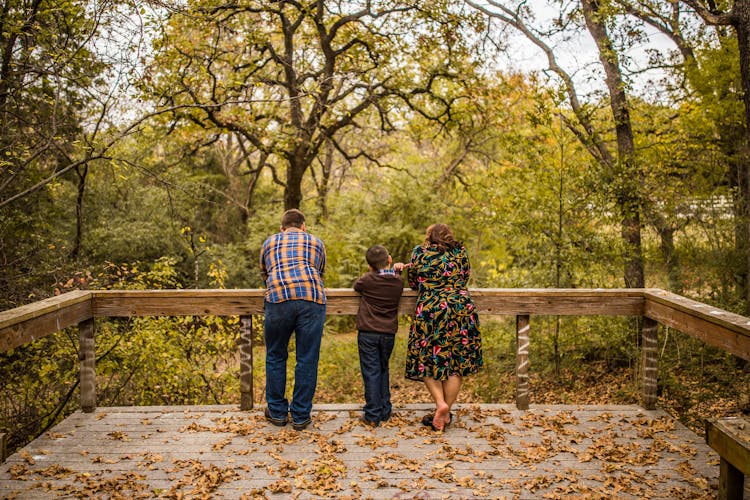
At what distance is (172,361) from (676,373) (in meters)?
6.44

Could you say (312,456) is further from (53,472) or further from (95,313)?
(95,313)

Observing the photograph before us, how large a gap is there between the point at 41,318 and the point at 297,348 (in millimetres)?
1887

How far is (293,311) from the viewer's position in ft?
14.6

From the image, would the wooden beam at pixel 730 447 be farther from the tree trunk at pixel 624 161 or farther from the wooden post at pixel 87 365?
the tree trunk at pixel 624 161

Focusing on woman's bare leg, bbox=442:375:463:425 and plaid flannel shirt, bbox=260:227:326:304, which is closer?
plaid flannel shirt, bbox=260:227:326:304

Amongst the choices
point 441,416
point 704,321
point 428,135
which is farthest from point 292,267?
point 428,135

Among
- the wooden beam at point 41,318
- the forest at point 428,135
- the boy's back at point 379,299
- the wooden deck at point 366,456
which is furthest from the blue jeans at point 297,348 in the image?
the forest at point 428,135

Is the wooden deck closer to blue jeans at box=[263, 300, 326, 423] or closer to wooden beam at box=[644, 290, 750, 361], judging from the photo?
blue jeans at box=[263, 300, 326, 423]

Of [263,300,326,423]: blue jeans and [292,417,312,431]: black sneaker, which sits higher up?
[263,300,326,423]: blue jeans

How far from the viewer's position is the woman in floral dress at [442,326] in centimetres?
453

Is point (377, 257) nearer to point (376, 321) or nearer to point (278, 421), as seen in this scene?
point (376, 321)

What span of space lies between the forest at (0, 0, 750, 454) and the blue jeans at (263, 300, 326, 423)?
2241mm

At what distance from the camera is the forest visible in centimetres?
609

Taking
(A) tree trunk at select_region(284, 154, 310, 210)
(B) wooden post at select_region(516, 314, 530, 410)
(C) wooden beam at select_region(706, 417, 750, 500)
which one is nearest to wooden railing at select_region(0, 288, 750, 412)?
(B) wooden post at select_region(516, 314, 530, 410)
